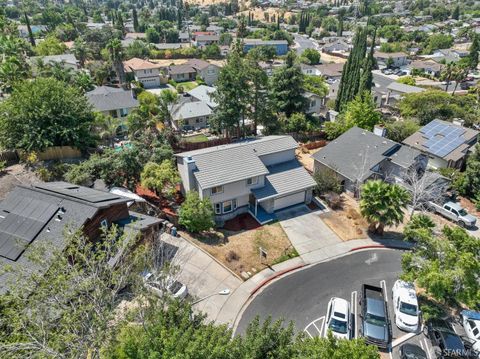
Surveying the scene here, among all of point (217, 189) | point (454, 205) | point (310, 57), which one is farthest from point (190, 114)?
point (310, 57)

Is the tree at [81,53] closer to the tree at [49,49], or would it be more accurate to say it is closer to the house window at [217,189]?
the tree at [49,49]

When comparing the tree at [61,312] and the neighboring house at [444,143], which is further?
the neighboring house at [444,143]

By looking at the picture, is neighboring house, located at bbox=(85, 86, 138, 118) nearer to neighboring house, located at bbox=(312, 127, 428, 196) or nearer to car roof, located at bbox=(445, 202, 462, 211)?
neighboring house, located at bbox=(312, 127, 428, 196)

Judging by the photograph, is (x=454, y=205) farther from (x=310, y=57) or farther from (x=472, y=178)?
(x=310, y=57)

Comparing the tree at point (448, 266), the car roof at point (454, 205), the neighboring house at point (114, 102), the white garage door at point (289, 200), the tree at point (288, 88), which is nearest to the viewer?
the tree at point (448, 266)

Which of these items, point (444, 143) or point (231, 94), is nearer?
point (444, 143)

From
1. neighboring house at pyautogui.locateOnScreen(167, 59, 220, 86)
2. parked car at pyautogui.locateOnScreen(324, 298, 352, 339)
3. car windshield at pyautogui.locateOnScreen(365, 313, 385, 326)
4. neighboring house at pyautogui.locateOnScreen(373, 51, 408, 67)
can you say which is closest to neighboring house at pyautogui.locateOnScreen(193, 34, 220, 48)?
neighboring house at pyautogui.locateOnScreen(167, 59, 220, 86)

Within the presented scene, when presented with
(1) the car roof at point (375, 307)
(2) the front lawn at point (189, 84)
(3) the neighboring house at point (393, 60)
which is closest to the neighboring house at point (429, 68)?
(3) the neighboring house at point (393, 60)
